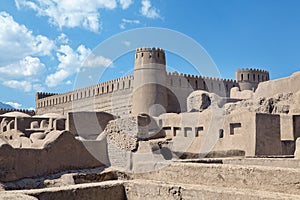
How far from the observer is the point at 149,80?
95.4 feet

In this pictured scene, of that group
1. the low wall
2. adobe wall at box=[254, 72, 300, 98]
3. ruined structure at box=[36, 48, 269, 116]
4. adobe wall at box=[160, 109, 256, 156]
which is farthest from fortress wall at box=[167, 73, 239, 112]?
the low wall

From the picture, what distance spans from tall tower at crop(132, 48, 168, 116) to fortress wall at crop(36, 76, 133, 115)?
517 centimetres

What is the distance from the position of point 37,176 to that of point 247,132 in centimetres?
648

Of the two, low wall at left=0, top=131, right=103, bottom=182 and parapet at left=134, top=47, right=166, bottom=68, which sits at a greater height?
parapet at left=134, top=47, right=166, bottom=68

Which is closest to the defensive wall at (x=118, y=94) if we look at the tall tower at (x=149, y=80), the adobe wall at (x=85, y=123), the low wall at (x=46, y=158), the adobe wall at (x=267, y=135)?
the tall tower at (x=149, y=80)

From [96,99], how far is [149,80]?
A: 15614 mm

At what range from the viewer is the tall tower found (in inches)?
1134

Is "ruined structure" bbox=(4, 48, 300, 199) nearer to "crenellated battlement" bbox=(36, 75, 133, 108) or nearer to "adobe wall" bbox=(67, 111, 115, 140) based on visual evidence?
"adobe wall" bbox=(67, 111, 115, 140)

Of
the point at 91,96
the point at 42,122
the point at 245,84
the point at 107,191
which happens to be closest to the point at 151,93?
the point at 42,122

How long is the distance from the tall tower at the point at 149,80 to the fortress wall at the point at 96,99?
204 inches

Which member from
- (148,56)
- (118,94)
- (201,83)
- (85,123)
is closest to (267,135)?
(85,123)

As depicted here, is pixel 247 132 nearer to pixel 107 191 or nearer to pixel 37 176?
pixel 37 176

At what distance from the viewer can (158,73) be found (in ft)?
95.8

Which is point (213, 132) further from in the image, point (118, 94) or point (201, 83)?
point (201, 83)
